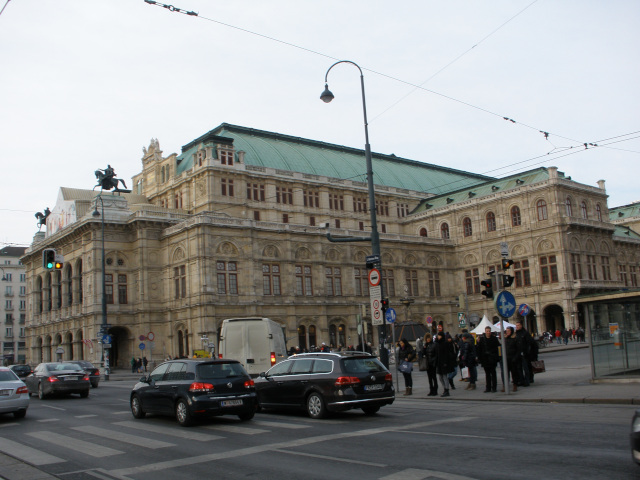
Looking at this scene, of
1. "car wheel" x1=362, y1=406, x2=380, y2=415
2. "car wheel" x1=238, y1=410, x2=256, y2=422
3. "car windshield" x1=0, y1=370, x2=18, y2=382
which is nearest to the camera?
"car wheel" x1=238, y1=410, x2=256, y2=422

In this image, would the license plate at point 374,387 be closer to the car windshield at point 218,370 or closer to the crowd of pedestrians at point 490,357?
the car windshield at point 218,370

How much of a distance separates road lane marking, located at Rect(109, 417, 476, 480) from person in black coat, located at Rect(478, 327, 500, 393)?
5.27m

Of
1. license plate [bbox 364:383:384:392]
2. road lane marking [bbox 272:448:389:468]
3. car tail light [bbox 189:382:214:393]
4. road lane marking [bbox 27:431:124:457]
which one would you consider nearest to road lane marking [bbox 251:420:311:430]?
car tail light [bbox 189:382:214:393]

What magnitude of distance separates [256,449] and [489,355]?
33.6 ft

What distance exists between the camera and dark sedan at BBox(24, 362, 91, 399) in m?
25.1

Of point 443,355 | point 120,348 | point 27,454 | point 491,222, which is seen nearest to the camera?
point 27,454

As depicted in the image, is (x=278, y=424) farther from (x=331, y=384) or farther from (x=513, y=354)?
(x=513, y=354)

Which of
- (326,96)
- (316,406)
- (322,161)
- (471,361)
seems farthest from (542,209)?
(316,406)

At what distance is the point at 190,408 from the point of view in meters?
14.4

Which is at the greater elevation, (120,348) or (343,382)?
(120,348)

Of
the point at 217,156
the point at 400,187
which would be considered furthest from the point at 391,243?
the point at 217,156

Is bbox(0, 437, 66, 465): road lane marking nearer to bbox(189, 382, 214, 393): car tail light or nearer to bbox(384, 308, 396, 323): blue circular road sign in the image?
bbox(189, 382, 214, 393): car tail light

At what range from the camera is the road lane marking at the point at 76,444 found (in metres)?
11.6

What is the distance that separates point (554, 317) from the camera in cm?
7056
